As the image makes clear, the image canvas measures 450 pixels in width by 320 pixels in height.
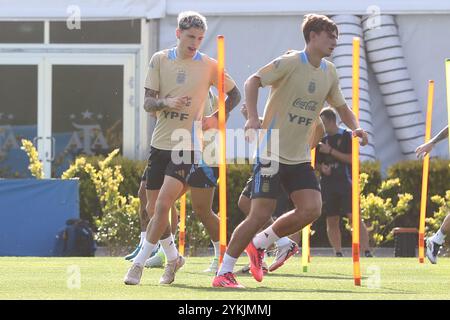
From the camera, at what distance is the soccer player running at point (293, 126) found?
10.1m

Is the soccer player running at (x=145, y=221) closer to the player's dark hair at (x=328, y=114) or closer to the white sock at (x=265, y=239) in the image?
the white sock at (x=265, y=239)

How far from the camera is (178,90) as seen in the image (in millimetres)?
10789

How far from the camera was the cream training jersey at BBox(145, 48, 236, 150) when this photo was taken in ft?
35.3

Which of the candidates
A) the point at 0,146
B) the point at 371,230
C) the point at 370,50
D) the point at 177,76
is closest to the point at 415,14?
the point at 370,50

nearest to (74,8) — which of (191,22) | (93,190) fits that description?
(93,190)

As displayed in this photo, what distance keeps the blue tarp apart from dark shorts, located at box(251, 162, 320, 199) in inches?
333

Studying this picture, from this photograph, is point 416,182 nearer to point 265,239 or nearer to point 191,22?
point 265,239

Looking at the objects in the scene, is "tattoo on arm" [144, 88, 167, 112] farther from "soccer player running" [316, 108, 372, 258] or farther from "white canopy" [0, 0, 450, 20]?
"white canopy" [0, 0, 450, 20]

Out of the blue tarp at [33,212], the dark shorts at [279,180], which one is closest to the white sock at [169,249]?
the dark shorts at [279,180]

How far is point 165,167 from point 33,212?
7.68m

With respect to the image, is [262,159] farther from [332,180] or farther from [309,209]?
[332,180]
